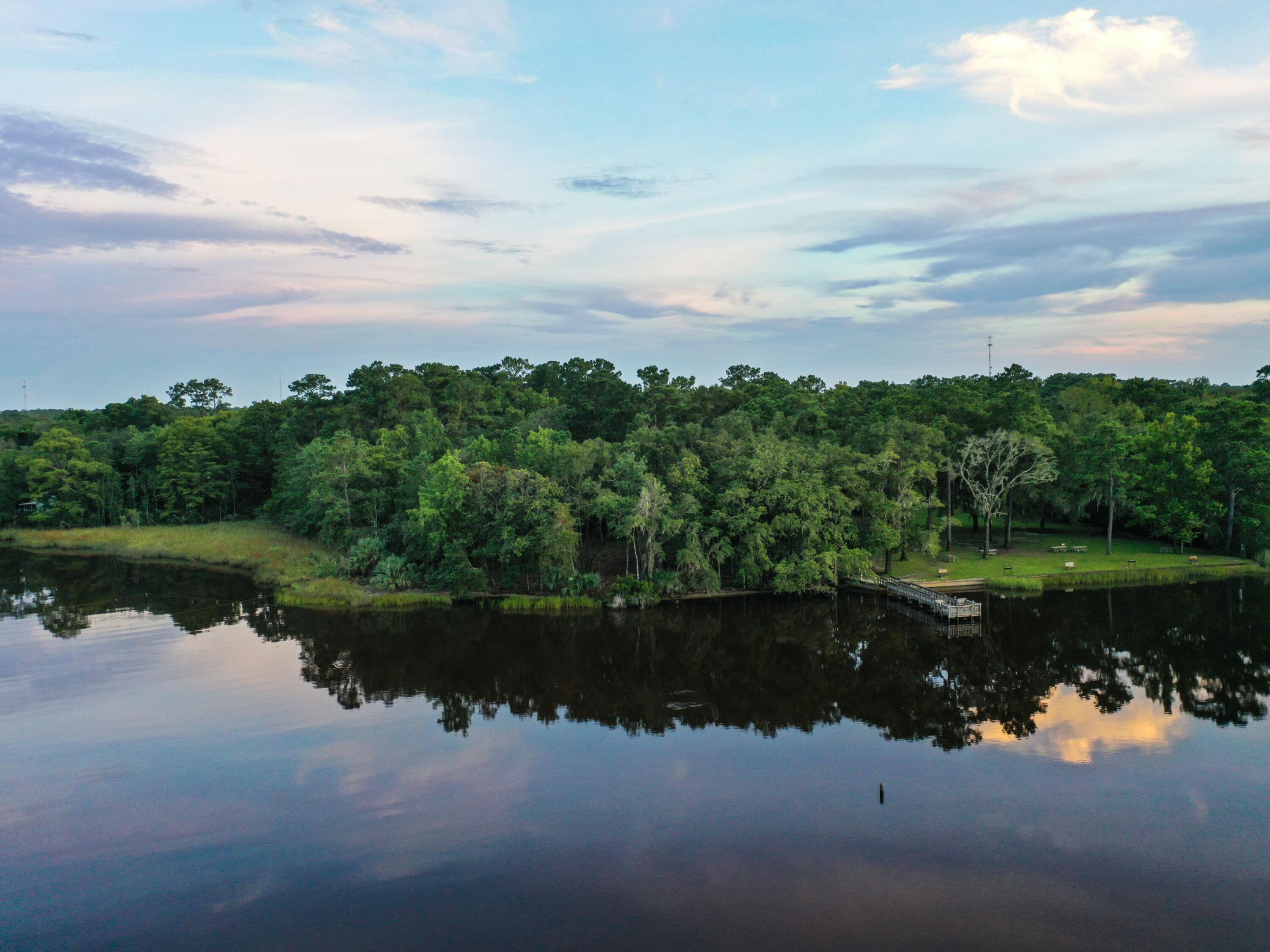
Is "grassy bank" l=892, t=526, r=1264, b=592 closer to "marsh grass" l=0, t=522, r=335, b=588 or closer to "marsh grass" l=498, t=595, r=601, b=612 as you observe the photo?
"marsh grass" l=498, t=595, r=601, b=612

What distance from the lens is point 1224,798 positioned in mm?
21016

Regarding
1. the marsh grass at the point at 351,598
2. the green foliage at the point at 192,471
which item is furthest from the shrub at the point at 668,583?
the green foliage at the point at 192,471

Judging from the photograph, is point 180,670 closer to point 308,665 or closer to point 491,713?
point 308,665

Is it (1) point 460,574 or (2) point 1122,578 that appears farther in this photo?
(2) point 1122,578

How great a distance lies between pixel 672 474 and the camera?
45094 mm

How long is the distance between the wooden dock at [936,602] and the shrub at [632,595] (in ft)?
44.2

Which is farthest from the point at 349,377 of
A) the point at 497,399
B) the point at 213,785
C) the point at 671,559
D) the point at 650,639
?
the point at 213,785

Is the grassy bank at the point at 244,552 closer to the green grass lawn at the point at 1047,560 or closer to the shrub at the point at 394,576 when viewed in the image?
the shrub at the point at 394,576

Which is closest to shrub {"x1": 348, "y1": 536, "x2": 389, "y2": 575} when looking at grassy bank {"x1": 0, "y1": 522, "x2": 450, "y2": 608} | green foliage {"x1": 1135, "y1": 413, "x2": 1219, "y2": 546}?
grassy bank {"x1": 0, "y1": 522, "x2": 450, "y2": 608}

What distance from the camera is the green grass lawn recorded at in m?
47.9

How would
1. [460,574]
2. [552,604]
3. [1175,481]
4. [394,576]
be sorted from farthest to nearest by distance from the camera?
[1175,481] < [394,576] < [460,574] < [552,604]

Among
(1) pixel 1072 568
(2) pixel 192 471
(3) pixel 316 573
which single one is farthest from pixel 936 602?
(2) pixel 192 471

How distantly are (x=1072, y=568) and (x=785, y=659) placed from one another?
25.5 metres

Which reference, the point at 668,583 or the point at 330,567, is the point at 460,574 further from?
the point at 668,583
